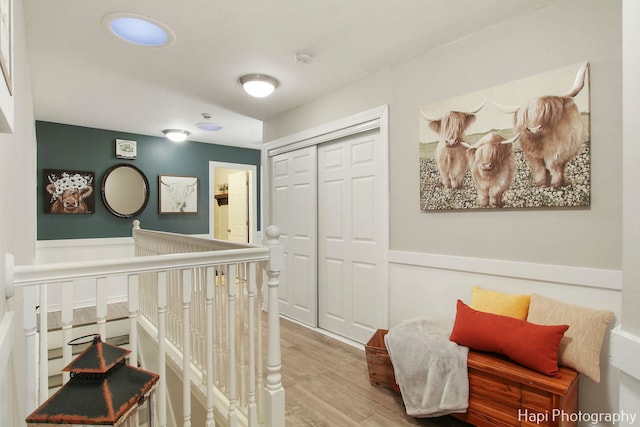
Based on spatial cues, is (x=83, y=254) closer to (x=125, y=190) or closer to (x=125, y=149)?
(x=125, y=190)

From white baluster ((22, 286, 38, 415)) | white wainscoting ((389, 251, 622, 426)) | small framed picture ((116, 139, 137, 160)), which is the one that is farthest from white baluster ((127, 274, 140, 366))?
small framed picture ((116, 139, 137, 160))

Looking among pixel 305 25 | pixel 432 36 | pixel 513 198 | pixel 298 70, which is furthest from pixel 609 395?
pixel 298 70

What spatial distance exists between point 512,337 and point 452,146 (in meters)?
1.28

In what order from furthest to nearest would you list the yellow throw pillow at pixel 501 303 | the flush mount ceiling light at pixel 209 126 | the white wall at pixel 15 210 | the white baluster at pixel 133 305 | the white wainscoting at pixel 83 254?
1. the flush mount ceiling light at pixel 209 126
2. the white wainscoting at pixel 83 254
3. the yellow throw pillow at pixel 501 303
4. the white baluster at pixel 133 305
5. the white wall at pixel 15 210

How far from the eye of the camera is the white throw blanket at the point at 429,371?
71.1 inches

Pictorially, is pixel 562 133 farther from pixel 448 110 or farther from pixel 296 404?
pixel 296 404

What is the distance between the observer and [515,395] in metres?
1.67

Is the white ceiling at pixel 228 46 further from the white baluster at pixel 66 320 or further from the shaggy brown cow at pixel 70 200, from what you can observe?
the white baluster at pixel 66 320

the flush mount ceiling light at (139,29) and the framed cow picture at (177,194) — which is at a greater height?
the flush mount ceiling light at (139,29)

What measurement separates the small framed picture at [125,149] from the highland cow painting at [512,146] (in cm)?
434

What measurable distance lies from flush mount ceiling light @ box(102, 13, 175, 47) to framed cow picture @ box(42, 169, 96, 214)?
299cm

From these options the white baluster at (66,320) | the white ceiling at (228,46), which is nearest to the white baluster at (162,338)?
the white baluster at (66,320)

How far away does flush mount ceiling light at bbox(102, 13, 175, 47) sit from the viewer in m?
2.08

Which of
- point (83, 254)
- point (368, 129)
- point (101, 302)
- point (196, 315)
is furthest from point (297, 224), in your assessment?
point (83, 254)
